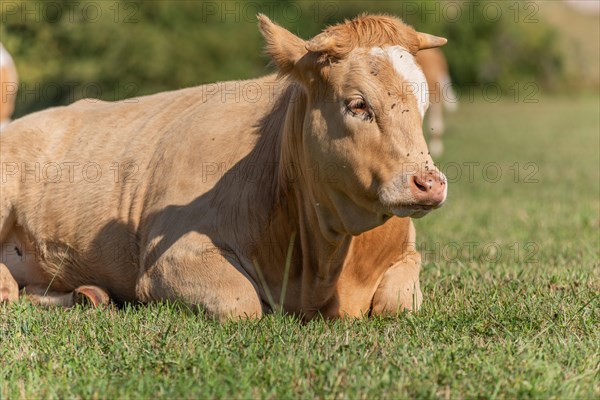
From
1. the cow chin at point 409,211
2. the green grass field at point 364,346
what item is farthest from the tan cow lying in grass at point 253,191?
the green grass field at point 364,346

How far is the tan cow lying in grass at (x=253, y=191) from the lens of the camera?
15.6 ft

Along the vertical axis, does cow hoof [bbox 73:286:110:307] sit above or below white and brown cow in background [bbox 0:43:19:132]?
above

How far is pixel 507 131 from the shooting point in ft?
84.2

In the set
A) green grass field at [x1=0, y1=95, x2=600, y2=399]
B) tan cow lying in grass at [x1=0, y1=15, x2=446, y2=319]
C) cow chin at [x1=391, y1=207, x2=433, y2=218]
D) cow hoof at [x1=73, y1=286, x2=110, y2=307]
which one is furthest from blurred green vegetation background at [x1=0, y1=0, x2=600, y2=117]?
cow chin at [x1=391, y1=207, x2=433, y2=218]

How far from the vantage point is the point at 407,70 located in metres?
4.79

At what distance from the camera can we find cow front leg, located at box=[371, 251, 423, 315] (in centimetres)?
532

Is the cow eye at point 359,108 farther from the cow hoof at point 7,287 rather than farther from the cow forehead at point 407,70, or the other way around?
the cow hoof at point 7,287

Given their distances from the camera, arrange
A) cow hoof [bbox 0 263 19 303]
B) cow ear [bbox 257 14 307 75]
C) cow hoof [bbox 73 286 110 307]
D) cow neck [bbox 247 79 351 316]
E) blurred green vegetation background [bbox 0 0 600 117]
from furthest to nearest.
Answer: blurred green vegetation background [bbox 0 0 600 117], cow hoof [bbox 0 263 19 303], cow hoof [bbox 73 286 110 307], cow neck [bbox 247 79 351 316], cow ear [bbox 257 14 307 75]

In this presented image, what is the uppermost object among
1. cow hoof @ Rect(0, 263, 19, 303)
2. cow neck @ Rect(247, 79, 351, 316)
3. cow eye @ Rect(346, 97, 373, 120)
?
cow eye @ Rect(346, 97, 373, 120)

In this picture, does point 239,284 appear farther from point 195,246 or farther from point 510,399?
point 510,399

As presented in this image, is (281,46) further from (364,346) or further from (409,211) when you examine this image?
(364,346)

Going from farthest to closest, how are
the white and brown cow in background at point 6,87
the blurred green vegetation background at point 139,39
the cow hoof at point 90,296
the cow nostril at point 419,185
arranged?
the blurred green vegetation background at point 139,39, the white and brown cow in background at point 6,87, the cow hoof at point 90,296, the cow nostril at point 419,185

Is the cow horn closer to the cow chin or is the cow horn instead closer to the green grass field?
the cow chin

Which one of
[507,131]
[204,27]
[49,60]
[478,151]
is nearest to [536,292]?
[478,151]
